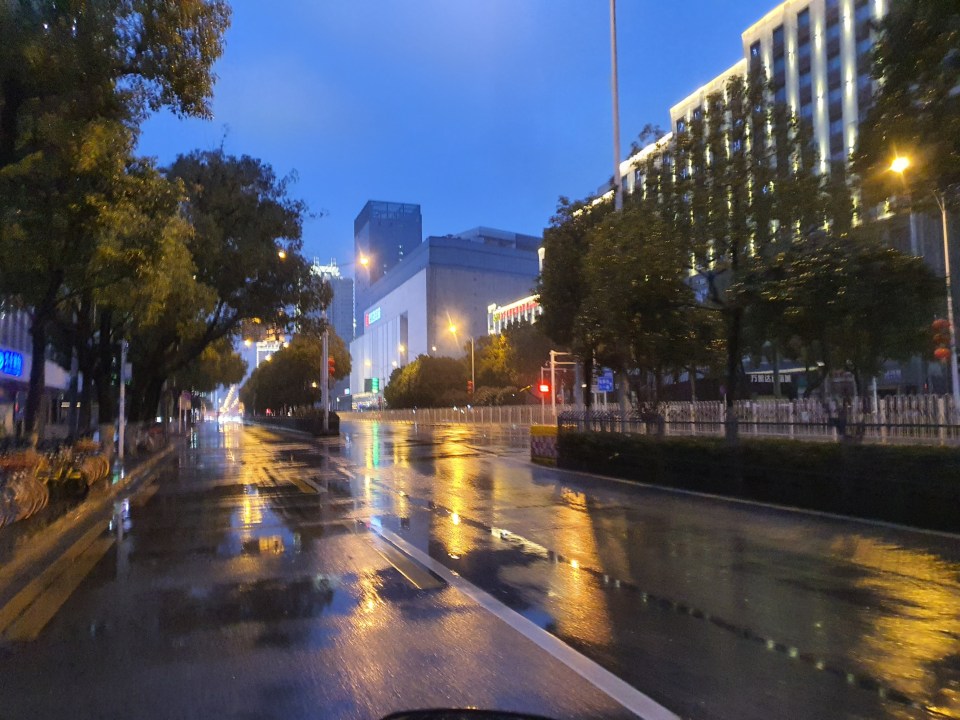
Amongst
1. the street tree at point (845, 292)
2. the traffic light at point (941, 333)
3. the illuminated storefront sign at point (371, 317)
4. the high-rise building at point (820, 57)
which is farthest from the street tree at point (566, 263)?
the illuminated storefront sign at point (371, 317)

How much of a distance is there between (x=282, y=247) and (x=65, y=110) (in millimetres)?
17682

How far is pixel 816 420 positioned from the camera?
547 inches

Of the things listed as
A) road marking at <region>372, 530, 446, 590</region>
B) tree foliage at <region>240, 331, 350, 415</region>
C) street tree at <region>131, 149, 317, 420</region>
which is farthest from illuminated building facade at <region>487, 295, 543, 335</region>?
road marking at <region>372, 530, 446, 590</region>

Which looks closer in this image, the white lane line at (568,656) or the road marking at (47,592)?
the white lane line at (568,656)

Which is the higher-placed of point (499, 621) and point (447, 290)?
point (447, 290)

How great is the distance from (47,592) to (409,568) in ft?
12.4

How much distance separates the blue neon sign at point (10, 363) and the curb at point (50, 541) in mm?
16729

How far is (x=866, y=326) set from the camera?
44.8 feet

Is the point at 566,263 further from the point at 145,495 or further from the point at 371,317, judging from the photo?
the point at 371,317

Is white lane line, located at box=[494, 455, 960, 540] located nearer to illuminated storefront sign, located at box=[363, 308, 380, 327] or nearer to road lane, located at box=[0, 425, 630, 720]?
road lane, located at box=[0, 425, 630, 720]

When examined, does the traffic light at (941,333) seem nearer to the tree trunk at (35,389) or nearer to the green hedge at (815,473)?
the green hedge at (815,473)

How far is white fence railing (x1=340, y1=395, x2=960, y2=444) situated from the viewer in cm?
1157

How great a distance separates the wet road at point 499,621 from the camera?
4.85 meters

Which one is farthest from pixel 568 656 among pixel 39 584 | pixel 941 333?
pixel 941 333
